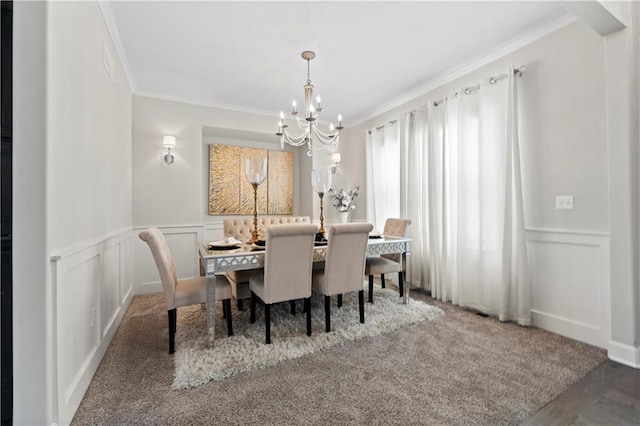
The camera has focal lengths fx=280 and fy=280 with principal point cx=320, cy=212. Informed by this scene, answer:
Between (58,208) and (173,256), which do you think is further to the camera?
(173,256)

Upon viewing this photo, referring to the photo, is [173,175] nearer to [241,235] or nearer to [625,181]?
[241,235]

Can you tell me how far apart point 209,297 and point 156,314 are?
47.1 inches

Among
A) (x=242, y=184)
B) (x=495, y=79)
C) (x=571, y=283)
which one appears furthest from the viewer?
(x=242, y=184)

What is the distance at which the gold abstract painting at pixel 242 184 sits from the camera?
465 centimetres

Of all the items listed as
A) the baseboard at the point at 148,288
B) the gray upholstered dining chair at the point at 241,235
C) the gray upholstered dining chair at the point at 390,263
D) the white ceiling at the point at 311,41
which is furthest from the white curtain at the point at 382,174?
the baseboard at the point at 148,288

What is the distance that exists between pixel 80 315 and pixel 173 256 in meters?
2.34

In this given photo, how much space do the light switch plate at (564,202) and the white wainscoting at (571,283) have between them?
0.20 meters

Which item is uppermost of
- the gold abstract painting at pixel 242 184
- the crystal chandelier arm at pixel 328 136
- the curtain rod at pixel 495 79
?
the curtain rod at pixel 495 79

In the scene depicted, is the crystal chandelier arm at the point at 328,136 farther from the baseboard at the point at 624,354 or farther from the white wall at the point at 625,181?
the baseboard at the point at 624,354

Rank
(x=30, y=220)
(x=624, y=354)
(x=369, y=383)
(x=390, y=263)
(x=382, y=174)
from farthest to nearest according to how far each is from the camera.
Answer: (x=382, y=174)
(x=390, y=263)
(x=624, y=354)
(x=369, y=383)
(x=30, y=220)

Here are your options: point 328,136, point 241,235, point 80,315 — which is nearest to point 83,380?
point 80,315

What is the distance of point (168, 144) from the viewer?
375 centimetres

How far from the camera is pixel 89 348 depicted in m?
1.80

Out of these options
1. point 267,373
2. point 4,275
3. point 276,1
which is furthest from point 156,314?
Result: point 276,1
